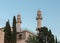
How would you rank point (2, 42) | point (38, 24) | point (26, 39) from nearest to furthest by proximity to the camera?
point (2, 42) < point (26, 39) < point (38, 24)

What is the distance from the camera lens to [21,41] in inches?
1909

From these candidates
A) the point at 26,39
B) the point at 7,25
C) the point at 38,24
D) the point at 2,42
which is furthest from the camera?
the point at 38,24

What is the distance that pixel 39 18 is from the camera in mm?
52344

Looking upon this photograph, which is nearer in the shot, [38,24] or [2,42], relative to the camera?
[2,42]

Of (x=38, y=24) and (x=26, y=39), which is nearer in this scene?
(x=26, y=39)

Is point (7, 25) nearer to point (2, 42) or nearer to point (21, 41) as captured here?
point (2, 42)

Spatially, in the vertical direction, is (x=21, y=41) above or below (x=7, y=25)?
below

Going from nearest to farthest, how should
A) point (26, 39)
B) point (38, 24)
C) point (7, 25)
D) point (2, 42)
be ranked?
point (2, 42)
point (7, 25)
point (26, 39)
point (38, 24)

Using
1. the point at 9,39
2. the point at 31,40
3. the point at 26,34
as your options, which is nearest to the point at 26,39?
the point at 26,34

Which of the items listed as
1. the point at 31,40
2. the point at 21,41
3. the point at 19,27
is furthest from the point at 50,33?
the point at 19,27

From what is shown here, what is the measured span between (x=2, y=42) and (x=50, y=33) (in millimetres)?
9561

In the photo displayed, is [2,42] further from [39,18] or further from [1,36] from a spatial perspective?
[39,18]

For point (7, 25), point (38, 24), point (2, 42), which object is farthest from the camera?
point (38, 24)

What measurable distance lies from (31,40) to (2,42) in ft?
20.5
